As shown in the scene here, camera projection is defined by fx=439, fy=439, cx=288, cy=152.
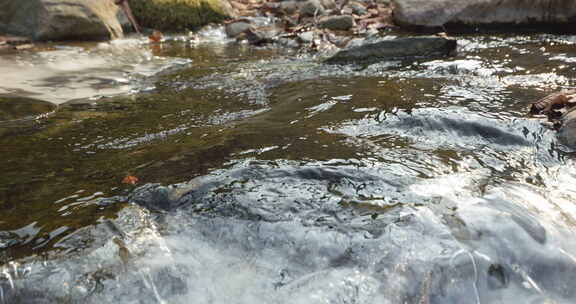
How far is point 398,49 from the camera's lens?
18.2 ft

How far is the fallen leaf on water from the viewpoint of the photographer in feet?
6.93

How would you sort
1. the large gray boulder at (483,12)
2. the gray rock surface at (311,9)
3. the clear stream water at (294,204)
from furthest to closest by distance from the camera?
the gray rock surface at (311,9), the large gray boulder at (483,12), the clear stream water at (294,204)

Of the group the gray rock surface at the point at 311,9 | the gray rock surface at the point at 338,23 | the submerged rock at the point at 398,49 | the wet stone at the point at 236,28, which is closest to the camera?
the submerged rock at the point at 398,49

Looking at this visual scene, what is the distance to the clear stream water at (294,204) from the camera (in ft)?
5.17

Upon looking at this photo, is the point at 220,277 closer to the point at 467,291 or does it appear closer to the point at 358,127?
the point at 467,291

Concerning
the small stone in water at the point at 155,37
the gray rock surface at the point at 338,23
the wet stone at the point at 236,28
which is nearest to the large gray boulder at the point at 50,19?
the small stone in water at the point at 155,37

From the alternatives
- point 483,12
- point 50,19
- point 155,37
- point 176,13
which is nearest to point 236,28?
point 176,13

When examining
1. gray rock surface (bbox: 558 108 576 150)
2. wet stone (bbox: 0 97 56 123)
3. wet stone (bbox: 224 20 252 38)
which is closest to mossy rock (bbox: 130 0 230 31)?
wet stone (bbox: 224 20 252 38)

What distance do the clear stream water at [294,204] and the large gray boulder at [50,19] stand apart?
3.98m

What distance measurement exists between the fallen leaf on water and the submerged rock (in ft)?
12.4

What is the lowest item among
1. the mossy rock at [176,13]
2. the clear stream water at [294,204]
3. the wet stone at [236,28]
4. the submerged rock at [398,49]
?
the clear stream water at [294,204]

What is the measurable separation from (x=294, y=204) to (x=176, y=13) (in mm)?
7895

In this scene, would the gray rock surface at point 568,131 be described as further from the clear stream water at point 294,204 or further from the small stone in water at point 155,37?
Answer: the small stone in water at point 155,37

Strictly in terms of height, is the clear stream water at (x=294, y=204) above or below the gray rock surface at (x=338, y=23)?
below
